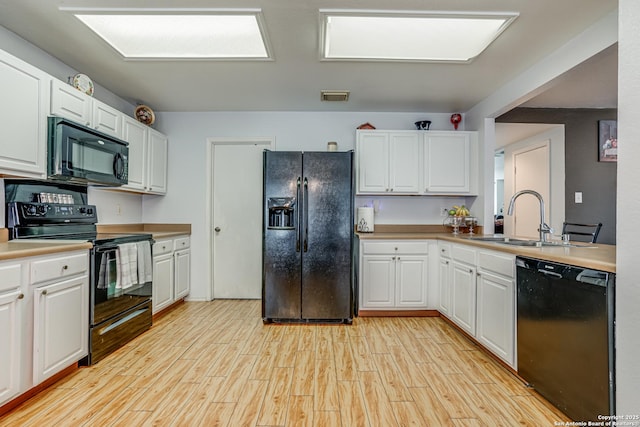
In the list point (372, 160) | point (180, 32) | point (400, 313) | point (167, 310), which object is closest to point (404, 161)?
point (372, 160)

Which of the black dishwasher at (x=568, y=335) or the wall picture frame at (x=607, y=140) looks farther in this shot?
the wall picture frame at (x=607, y=140)

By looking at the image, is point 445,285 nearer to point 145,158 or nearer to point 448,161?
point 448,161

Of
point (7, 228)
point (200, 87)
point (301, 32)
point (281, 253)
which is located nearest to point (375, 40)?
point (301, 32)

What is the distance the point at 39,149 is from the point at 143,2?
120cm

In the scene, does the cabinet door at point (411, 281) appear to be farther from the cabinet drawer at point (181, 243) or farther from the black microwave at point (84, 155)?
the black microwave at point (84, 155)

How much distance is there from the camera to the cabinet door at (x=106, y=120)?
271cm

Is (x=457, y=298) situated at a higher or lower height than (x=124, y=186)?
lower

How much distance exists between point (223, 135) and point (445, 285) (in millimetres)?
3051

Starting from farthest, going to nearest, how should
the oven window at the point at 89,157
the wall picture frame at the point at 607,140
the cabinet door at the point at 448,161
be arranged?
the wall picture frame at the point at 607,140 < the cabinet door at the point at 448,161 < the oven window at the point at 89,157

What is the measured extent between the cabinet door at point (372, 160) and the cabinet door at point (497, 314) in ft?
5.07

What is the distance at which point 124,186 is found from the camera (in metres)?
3.10

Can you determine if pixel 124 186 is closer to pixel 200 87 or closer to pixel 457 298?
pixel 200 87

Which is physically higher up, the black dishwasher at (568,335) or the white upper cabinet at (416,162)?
the white upper cabinet at (416,162)

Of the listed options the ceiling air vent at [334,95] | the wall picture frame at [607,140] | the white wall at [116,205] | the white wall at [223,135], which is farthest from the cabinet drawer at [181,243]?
the wall picture frame at [607,140]
